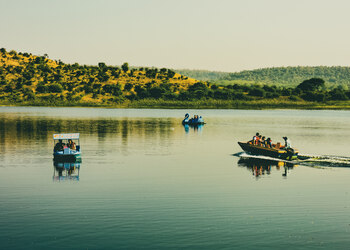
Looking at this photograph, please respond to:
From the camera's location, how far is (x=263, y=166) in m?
49.2

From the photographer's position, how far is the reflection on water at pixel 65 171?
40.0 meters

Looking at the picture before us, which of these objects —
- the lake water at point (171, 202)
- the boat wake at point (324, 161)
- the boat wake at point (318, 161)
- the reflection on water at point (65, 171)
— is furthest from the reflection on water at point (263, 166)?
the reflection on water at point (65, 171)

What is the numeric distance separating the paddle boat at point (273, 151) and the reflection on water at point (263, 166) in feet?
2.92

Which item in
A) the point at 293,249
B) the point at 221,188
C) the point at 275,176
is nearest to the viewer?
the point at 293,249

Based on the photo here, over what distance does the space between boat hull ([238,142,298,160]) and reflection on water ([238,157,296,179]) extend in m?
0.85

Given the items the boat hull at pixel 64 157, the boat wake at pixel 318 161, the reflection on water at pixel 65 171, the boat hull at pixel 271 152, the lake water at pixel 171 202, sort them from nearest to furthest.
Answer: the lake water at pixel 171 202 < the reflection on water at pixel 65 171 < the boat hull at pixel 64 157 < the boat wake at pixel 318 161 < the boat hull at pixel 271 152

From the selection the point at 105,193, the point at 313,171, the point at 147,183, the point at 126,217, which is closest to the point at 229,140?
the point at 313,171

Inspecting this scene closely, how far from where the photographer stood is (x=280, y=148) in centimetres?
5359

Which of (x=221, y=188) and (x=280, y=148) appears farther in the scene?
(x=280, y=148)

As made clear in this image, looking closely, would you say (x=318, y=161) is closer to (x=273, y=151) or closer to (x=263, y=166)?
(x=273, y=151)

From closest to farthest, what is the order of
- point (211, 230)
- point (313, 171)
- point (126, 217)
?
1. point (211, 230)
2. point (126, 217)
3. point (313, 171)

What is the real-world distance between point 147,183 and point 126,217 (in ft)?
36.4

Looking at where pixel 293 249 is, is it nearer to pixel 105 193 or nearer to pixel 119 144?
pixel 105 193

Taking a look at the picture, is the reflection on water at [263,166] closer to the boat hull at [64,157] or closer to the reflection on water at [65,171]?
the reflection on water at [65,171]
